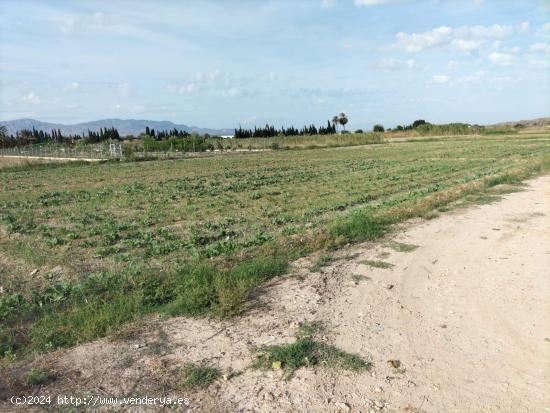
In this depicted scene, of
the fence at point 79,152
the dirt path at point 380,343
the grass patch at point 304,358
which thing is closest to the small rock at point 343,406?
the dirt path at point 380,343

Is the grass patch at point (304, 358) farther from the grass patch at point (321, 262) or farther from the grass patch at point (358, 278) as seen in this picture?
the grass patch at point (321, 262)

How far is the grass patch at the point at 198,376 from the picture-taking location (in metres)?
4.07

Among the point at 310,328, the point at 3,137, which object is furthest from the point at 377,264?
the point at 3,137

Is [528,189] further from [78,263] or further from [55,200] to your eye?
[55,200]

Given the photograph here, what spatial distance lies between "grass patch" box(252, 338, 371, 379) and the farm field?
116 cm

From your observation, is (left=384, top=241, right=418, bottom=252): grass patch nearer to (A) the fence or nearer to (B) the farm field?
(B) the farm field

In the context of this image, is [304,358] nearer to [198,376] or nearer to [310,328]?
[310,328]

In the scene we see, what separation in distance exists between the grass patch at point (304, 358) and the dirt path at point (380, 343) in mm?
100

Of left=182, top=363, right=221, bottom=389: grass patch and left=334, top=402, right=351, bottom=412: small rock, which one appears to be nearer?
left=334, top=402, right=351, bottom=412: small rock

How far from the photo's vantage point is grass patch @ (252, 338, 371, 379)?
4.32 meters

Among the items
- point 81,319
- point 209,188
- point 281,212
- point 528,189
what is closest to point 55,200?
point 209,188

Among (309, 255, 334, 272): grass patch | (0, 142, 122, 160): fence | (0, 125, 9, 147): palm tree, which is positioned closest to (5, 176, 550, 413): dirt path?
(309, 255, 334, 272): grass patch

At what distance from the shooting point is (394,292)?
6176 millimetres

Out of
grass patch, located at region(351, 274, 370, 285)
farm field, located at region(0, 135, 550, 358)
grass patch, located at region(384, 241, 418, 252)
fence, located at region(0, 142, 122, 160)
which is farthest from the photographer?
fence, located at region(0, 142, 122, 160)
